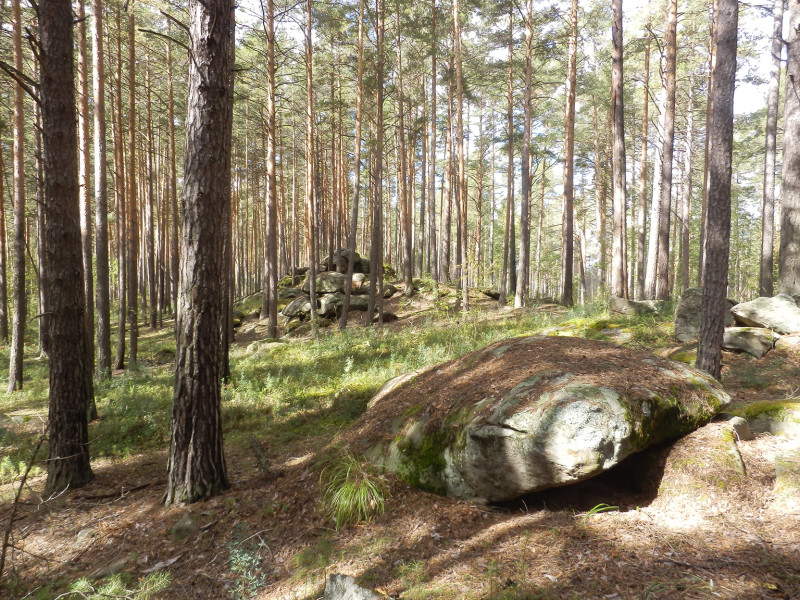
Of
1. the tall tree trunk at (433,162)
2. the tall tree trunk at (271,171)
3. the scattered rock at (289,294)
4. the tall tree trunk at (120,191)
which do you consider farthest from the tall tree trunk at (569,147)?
the tall tree trunk at (120,191)

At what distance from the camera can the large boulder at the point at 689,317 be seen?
8461 millimetres

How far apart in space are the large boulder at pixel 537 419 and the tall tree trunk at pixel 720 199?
169 centimetres

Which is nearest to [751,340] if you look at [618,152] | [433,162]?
[618,152]

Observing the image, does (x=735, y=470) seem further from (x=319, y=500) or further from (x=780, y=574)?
(x=319, y=500)

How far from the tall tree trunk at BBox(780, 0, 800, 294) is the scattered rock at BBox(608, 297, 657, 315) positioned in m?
2.73

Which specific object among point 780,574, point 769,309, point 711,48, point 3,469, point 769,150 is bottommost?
point 3,469

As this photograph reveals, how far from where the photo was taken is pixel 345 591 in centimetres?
276

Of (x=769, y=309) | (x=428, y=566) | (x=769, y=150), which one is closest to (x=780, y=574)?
(x=428, y=566)

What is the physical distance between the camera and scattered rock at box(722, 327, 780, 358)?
7262 mm

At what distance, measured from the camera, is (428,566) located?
3090 millimetres

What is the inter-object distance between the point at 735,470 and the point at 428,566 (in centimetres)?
293

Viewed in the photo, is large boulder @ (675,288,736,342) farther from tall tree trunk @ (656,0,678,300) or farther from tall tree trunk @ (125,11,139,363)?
tall tree trunk @ (125,11,139,363)

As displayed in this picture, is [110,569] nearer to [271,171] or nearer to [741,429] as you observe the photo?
[741,429]

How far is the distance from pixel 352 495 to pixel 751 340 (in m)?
7.87
